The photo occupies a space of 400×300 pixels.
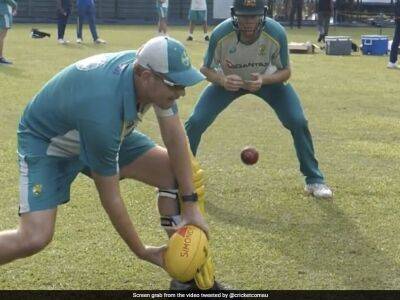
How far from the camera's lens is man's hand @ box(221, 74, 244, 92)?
24.5ft

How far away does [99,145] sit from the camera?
455cm

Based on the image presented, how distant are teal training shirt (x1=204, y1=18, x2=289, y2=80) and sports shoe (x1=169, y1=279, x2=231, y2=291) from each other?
9.34ft

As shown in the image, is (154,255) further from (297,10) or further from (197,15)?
(297,10)

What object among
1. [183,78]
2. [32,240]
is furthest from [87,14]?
[183,78]

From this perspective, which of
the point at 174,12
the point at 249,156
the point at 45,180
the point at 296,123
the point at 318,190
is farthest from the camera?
the point at 174,12

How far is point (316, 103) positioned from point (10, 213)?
8.05 metres

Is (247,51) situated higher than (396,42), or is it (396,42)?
(247,51)

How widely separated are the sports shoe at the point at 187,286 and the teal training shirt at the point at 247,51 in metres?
2.85

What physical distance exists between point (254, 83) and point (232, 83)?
214mm

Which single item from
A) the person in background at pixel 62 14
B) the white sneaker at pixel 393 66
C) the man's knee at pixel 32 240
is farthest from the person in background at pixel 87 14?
the man's knee at pixel 32 240

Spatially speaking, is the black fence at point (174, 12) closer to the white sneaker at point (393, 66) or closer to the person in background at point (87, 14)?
the person in background at point (87, 14)

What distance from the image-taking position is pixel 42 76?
663 inches

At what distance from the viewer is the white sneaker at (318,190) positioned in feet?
25.7

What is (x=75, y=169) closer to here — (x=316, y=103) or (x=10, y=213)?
(x=10, y=213)
